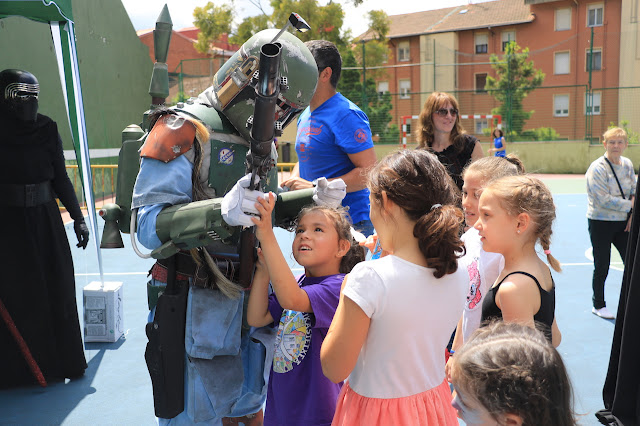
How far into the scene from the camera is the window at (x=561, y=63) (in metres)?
33.6

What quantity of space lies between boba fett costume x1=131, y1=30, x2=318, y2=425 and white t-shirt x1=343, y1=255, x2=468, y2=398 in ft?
1.87

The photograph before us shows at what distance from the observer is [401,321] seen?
180 centimetres

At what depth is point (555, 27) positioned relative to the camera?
116 feet

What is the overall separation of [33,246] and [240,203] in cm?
275

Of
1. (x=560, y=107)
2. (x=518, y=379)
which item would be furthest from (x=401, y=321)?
(x=560, y=107)

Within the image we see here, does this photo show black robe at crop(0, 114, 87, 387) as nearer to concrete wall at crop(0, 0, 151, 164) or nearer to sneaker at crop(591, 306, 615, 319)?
sneaker at crop(591, 306, 615, 319)

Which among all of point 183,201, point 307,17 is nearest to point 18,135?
point 183,201

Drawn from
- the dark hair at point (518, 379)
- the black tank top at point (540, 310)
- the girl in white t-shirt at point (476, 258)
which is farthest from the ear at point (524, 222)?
the dark hair at point (518, 379)

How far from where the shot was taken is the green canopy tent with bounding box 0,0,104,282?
142 inches

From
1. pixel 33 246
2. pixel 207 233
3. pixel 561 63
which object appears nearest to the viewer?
pixel 207 233

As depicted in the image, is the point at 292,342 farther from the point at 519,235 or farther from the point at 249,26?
the point at 249,26

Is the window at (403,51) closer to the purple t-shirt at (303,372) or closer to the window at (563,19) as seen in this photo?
the window at (563,19)

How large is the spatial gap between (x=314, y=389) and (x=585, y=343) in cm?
338

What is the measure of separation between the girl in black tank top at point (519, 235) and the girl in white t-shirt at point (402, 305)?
0.36m
